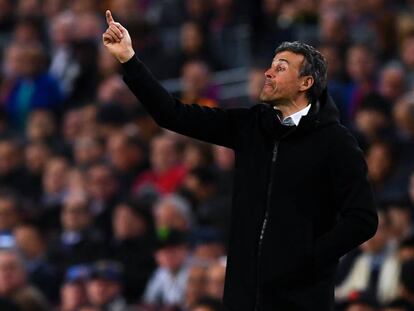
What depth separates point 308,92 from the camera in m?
5.13

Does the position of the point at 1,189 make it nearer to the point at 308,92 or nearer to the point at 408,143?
the point at 408,143

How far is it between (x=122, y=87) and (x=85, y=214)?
2.15 metres

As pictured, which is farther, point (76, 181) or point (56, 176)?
point (56, 176)

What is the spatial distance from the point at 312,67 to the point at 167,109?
59cm

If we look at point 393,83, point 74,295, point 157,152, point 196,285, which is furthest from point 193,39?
point 196,285

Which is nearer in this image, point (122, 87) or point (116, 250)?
point (116, 250)

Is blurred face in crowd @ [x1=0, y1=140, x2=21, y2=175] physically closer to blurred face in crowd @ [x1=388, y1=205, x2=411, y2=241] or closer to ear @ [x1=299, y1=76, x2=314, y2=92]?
blurred face in crowd @ [x1=388, y1=205, x2=411, y2=241]

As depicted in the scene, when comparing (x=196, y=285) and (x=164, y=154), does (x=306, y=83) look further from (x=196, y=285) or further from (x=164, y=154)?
(x=164, y=154)

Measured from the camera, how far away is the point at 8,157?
39.3ft

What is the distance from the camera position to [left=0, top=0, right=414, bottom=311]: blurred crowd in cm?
885

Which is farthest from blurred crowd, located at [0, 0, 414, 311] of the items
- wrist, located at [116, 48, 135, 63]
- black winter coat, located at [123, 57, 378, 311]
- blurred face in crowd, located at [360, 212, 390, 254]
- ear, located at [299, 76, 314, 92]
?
wrist, located at [116, 48, 135, 63]

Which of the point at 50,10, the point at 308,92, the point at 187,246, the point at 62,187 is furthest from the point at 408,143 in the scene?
the point at 50,10

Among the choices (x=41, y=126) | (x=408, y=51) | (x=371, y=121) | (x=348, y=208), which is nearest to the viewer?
(x=348, y=208)

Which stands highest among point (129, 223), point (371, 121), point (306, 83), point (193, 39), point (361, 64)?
point (193, 39)
